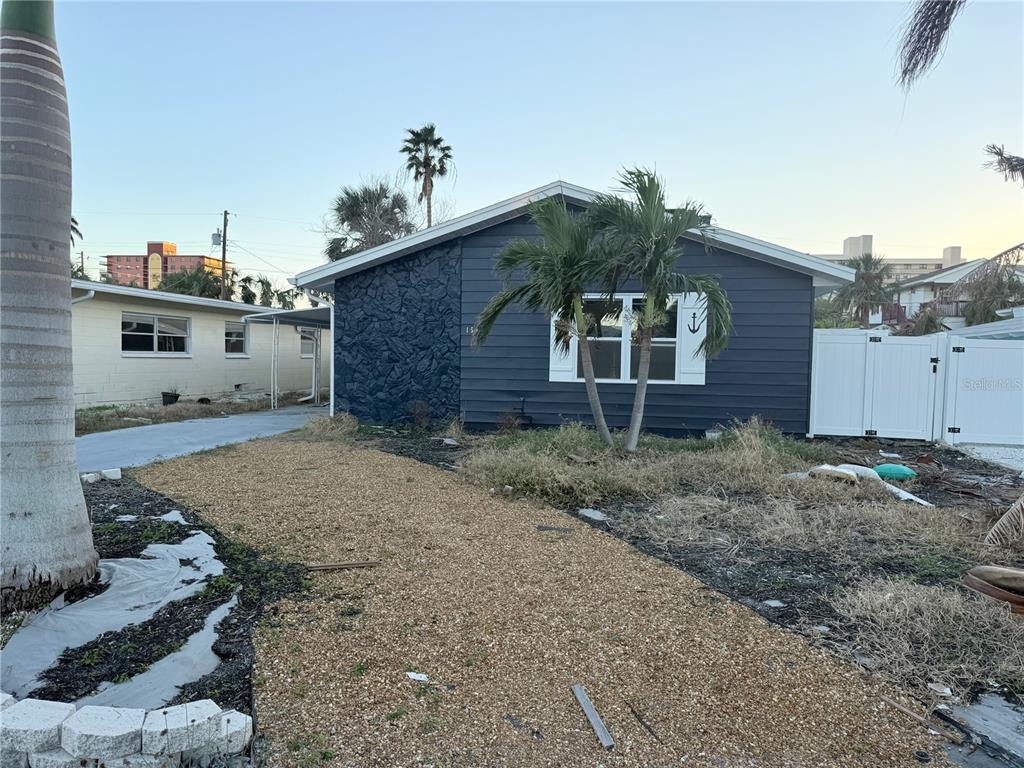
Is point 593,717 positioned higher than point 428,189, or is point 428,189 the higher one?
point 428,189

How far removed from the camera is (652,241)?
23.0 ft

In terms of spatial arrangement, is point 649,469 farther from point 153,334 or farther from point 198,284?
point 198,284

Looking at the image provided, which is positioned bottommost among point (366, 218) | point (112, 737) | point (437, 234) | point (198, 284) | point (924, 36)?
point (112, 737)

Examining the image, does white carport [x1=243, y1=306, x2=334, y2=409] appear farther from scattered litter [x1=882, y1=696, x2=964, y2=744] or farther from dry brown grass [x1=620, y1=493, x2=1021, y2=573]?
scattered litter [x1=882, y1=696, x2=964, y2=744]

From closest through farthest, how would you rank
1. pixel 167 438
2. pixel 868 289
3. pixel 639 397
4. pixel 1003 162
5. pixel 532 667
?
1. pixel 532 667
2. pixel 639 397
3. pixel 167 438
4. pixel 1003 162
5. pixel 868 289

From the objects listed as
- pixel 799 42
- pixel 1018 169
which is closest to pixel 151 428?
pixel 799 42

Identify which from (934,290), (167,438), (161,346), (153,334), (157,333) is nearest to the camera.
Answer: (167,438)

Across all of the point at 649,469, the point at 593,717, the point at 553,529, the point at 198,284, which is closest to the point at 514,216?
the point at 649,469

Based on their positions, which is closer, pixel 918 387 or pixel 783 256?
pixel 783 256

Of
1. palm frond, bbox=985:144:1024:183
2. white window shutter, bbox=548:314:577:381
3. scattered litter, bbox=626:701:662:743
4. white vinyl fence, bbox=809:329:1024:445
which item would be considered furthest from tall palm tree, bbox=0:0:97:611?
palm frond, bbox=985:144:1024:183

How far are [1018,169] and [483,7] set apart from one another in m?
10.3

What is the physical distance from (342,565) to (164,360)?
12.8m

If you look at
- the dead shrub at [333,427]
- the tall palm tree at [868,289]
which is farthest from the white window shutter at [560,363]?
the tall palm tree at [868,289]

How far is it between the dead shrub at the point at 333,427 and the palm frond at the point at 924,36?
8281 millimetres
